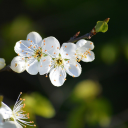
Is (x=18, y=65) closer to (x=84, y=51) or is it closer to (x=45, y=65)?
(x=45, y=65)

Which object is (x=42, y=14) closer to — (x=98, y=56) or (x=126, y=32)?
(x=98, y=56)

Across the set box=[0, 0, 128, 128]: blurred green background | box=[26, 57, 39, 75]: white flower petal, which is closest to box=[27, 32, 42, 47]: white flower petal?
box=[26, 57, 39, 75]: white flower petal

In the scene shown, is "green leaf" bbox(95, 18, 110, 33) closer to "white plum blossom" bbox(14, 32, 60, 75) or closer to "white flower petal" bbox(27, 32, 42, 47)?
"white plum blossom" bbox(14, 32, 60, 75)

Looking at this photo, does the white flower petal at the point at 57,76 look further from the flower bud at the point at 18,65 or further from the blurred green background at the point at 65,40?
the blurred green background at the point at 65,40

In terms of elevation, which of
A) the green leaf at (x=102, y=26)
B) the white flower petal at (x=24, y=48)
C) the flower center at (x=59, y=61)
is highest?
the white flower petal at (x=24, y=48)

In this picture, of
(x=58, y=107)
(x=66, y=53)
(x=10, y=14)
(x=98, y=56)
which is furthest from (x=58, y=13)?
(x=66, y=53)

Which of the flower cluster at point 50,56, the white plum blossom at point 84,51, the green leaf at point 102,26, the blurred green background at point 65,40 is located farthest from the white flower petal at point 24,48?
the blurred green background at point 65,40
